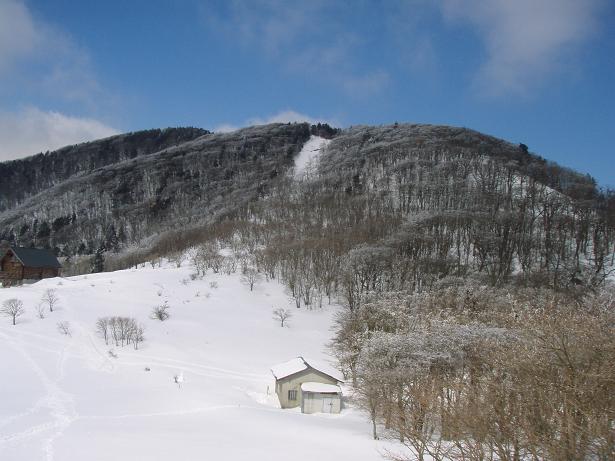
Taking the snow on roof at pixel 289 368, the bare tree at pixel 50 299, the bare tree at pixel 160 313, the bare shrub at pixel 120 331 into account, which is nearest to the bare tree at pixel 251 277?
the bare tree at pixel 160 313

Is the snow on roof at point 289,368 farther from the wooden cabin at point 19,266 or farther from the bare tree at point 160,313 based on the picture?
the wooden cabin at point 19,266

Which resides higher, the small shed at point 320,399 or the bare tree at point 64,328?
the bare tree at point 64,328

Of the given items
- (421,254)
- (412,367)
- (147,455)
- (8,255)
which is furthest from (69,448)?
(8,255)

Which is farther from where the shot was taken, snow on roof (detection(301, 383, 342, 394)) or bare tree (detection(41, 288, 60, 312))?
bare tree (detection(41, 288, 60, 312))

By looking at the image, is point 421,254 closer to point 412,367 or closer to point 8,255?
point 412,367

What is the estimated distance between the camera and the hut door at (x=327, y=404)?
29.2 m

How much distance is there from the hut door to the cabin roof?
180 feet

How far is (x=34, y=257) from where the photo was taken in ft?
216

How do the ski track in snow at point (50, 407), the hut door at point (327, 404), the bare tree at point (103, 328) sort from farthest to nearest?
the bare tree at point (103, 328) → the hut door at point (327, 404) → the ski track in snow at point (50, 407)

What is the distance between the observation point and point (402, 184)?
102 metres

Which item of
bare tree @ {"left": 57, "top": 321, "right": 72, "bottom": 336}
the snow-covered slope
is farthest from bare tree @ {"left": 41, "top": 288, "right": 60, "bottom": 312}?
bare tree @ {"left": 57, "top": 321, "right": 72, "bottom": 336}

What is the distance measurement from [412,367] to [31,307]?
140 feet

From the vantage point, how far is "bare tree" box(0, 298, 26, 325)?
139ft

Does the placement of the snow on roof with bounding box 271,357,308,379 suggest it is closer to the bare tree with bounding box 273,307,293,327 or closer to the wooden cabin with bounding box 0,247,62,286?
the bare tree with bounding box 273,307,293,327
